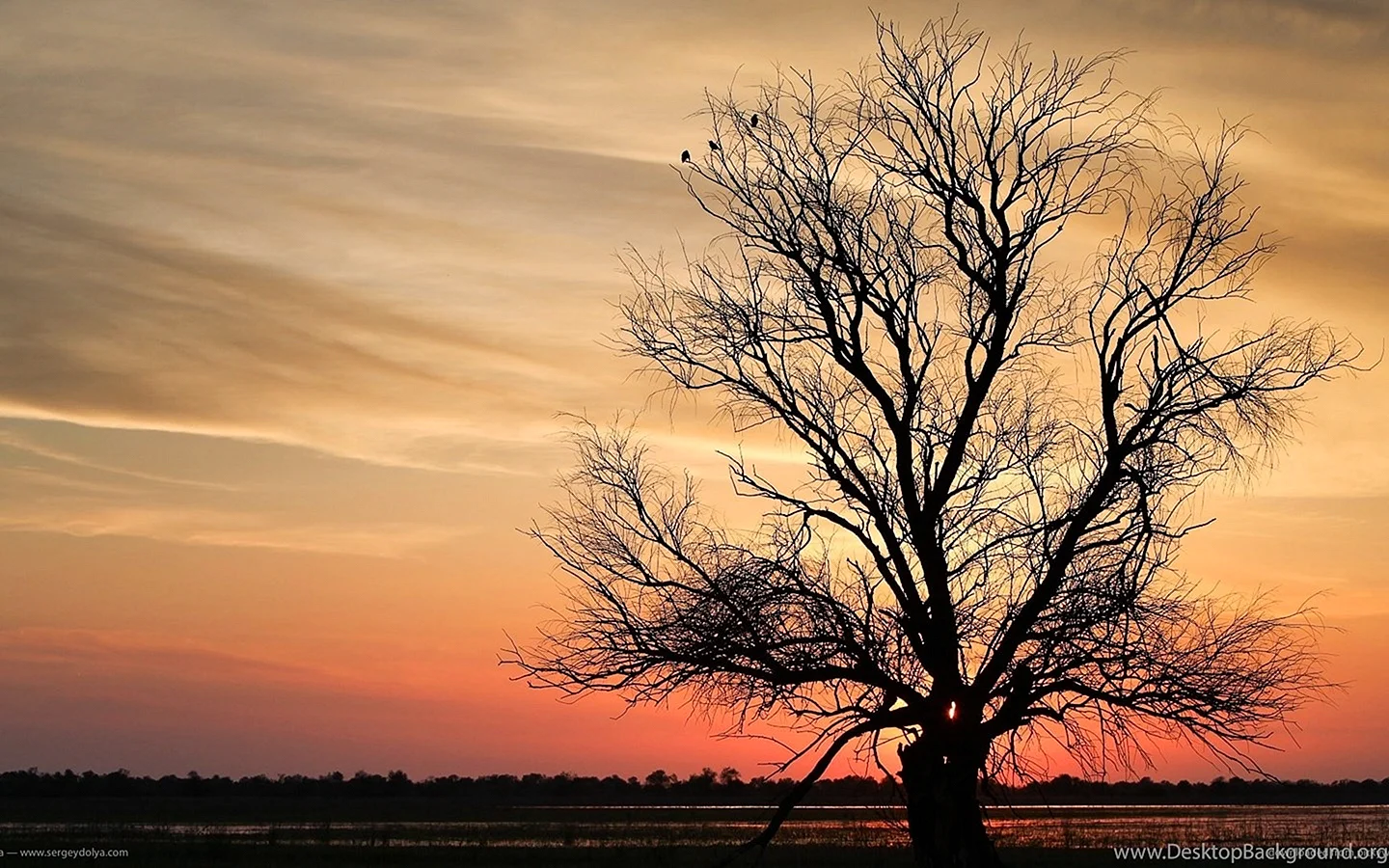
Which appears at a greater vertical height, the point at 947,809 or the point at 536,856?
the point at 947,809

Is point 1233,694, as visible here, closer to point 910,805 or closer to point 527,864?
point 910,805

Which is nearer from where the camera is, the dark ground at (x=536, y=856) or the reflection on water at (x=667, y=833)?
the dark ground at (x=536, y=856)

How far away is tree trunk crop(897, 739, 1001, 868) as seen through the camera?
49.7 feet

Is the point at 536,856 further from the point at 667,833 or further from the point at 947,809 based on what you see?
the point at 947,809

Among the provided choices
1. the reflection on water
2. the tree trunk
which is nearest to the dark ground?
the reflection on water

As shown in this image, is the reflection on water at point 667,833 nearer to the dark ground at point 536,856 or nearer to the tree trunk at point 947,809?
the dark ground at point 536,856

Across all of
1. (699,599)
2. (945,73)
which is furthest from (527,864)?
(945,73)

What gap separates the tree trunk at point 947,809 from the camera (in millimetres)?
15156

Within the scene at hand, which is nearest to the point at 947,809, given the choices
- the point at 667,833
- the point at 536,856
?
the point at 536,856

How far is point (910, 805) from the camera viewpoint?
50.7 ft

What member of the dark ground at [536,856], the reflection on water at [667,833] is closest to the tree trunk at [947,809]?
the dark ground at [536,856]

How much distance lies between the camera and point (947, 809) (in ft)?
49.9

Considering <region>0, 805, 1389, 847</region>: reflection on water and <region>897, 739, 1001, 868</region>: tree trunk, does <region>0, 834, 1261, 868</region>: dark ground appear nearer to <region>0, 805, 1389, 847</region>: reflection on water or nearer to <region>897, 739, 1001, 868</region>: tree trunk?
<region>0, 805, 1389, 847</region>: reflection on water

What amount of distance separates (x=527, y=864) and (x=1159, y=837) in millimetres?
20425
